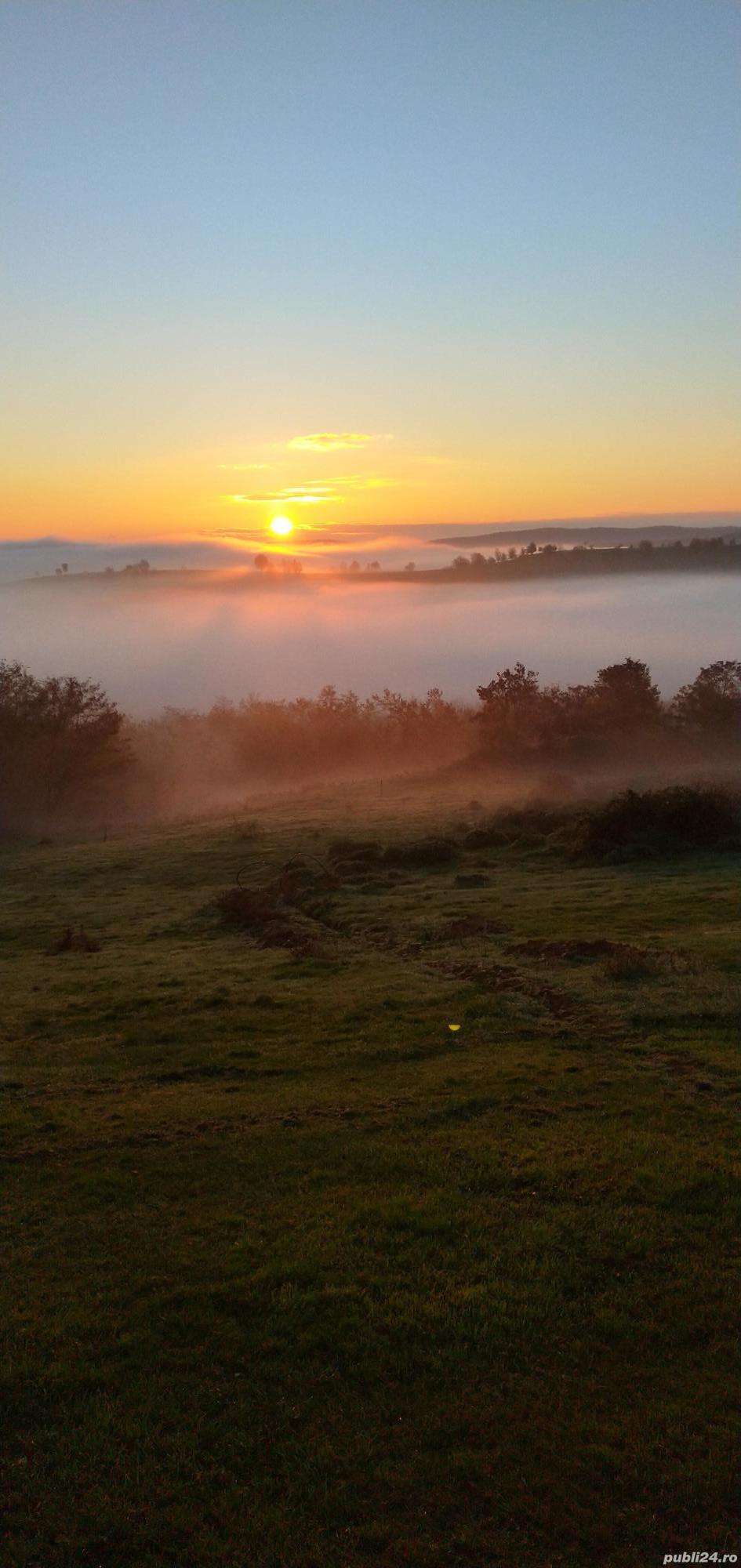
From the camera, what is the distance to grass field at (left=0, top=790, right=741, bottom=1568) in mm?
8258

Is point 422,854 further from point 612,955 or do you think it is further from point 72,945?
point 612,955

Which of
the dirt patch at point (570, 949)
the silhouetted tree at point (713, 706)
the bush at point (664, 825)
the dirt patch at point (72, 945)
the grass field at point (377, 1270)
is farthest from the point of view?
the silhouetted tree at point (713, 706)

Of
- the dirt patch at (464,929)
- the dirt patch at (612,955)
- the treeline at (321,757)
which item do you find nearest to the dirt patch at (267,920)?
the dirt patch at (464,929)

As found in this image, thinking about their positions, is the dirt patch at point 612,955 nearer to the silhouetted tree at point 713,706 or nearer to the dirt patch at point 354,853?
the dirt patch at point 354,853

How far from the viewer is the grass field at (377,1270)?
27.1 ft

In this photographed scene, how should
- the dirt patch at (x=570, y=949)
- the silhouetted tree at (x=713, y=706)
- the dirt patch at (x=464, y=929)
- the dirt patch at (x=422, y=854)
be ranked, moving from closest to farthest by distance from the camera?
the dirt patch at (x=570, y=949) < the dirt patch at (x=464, y=929) < the dirt patch at (x=422, y=854) < the silhouetted tree at (x=713, y=706)

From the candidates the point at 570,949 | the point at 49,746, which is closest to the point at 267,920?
the point at 570,949

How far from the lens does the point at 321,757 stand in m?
101

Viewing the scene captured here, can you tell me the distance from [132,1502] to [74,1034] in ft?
48.2

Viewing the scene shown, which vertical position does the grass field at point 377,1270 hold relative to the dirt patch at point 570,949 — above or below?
above

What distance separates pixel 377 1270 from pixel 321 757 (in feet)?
296

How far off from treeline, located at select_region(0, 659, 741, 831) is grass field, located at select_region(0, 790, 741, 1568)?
57.0 metres

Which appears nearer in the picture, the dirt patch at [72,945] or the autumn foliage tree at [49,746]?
the dirt patch at [72,945]

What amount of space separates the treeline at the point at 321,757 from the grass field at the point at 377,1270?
57.0 m
